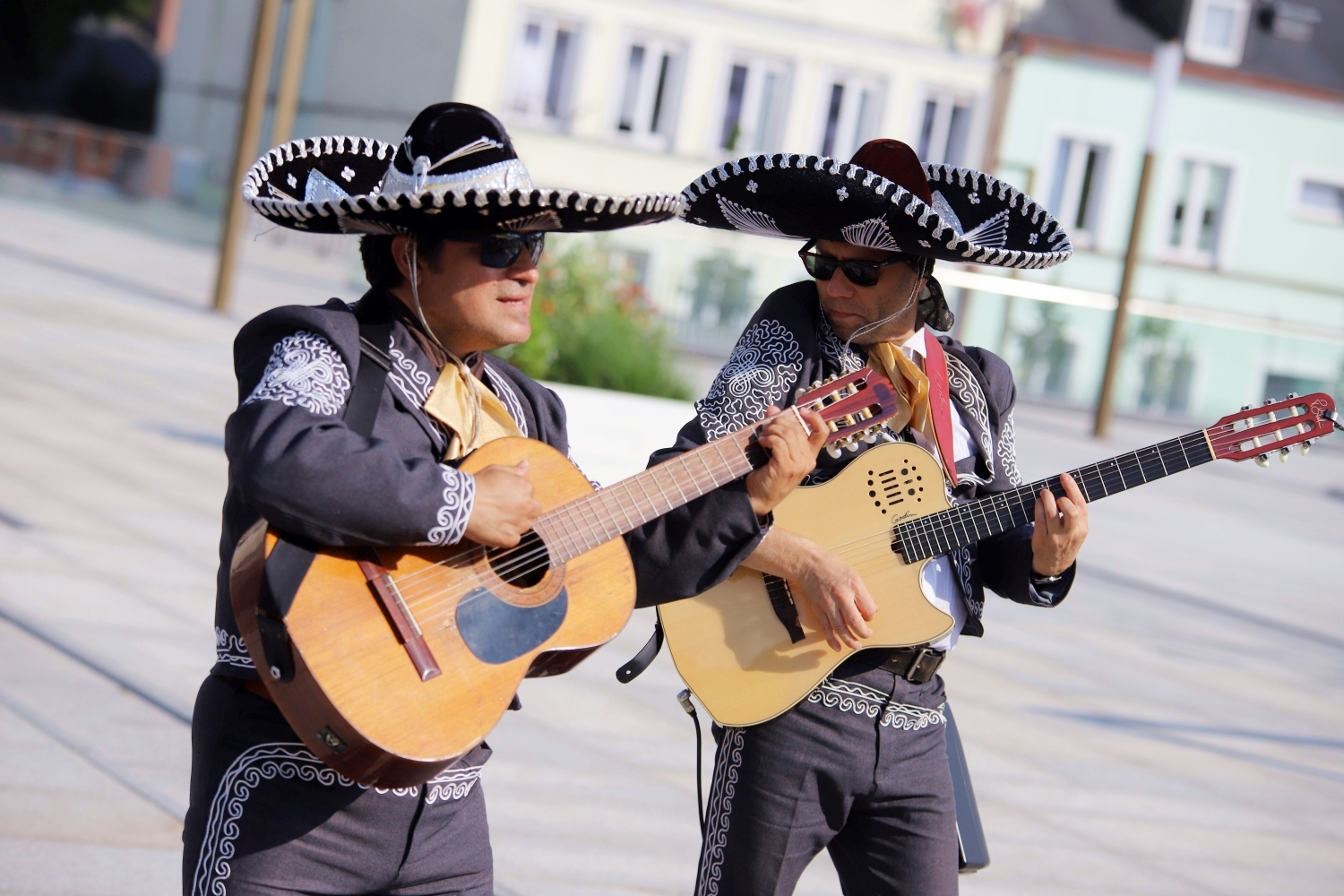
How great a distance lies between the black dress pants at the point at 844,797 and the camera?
10.0 ft

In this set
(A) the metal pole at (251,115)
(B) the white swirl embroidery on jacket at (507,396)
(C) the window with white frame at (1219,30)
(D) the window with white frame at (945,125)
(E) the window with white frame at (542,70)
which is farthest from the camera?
(C) the window with white frame at (1219,30)

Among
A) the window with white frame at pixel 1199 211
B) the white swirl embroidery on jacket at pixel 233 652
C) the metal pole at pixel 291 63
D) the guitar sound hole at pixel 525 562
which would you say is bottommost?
the white swirl embroidery on jacket at pixel 233 652

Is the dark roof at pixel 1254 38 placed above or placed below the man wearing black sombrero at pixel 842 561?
above

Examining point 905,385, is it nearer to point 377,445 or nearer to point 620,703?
point 377,445

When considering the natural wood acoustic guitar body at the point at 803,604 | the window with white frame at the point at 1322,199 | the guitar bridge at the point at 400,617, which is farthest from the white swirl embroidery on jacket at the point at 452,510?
the window with white frame at the point at 1322,199

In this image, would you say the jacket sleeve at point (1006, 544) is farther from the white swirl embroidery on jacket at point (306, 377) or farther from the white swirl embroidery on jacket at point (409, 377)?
the white swirl embroidery on jacket at point (306, 377)

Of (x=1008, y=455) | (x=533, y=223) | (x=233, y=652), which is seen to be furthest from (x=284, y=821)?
(x=1008, y=455)

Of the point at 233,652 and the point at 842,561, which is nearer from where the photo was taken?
the point at 233,652

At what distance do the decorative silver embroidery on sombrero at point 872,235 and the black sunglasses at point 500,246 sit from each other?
2.78 ft

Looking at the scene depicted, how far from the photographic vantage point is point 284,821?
2412mm

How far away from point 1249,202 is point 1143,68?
3185mm

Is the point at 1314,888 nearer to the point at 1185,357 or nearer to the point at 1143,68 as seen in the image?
the point at 1185,357

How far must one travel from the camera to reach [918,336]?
332cm

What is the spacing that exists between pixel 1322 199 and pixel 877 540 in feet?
88.6
